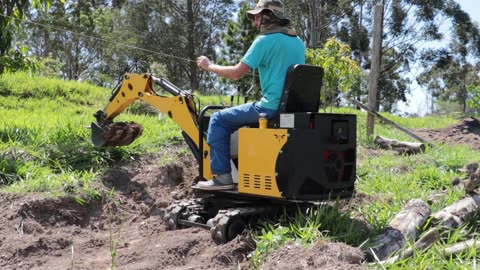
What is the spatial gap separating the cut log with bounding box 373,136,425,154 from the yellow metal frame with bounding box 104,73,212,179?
476 cm

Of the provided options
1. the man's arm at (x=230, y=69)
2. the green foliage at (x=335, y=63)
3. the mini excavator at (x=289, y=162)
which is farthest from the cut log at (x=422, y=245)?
the green foliage at (x=335, y=63)

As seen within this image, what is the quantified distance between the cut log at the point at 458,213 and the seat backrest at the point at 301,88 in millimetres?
1596

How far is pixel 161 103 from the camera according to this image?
6.41m

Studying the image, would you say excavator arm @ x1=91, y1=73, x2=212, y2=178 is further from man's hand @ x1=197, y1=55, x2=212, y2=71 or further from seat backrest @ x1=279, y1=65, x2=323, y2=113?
seat backrest @ x1=279, y1=65, x2=323, y2=113

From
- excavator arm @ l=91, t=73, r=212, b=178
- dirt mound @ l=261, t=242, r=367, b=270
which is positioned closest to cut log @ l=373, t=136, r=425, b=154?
excavator arm @ l=91, t=73, r=212, b=178

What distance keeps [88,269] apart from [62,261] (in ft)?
1.34

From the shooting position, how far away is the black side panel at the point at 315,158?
4750 millimetres

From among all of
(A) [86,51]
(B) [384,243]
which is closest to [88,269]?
(B) [384,243]

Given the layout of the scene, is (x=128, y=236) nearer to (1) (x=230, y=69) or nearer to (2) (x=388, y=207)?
(1) (x=230, y=69)

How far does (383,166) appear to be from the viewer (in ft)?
26.6

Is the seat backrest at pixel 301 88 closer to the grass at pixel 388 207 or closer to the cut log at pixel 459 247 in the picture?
the grass at pixel 388 207

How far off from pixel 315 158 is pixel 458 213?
5.24ft

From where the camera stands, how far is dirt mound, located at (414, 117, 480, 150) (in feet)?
47.7

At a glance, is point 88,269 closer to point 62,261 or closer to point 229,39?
point 62,261
